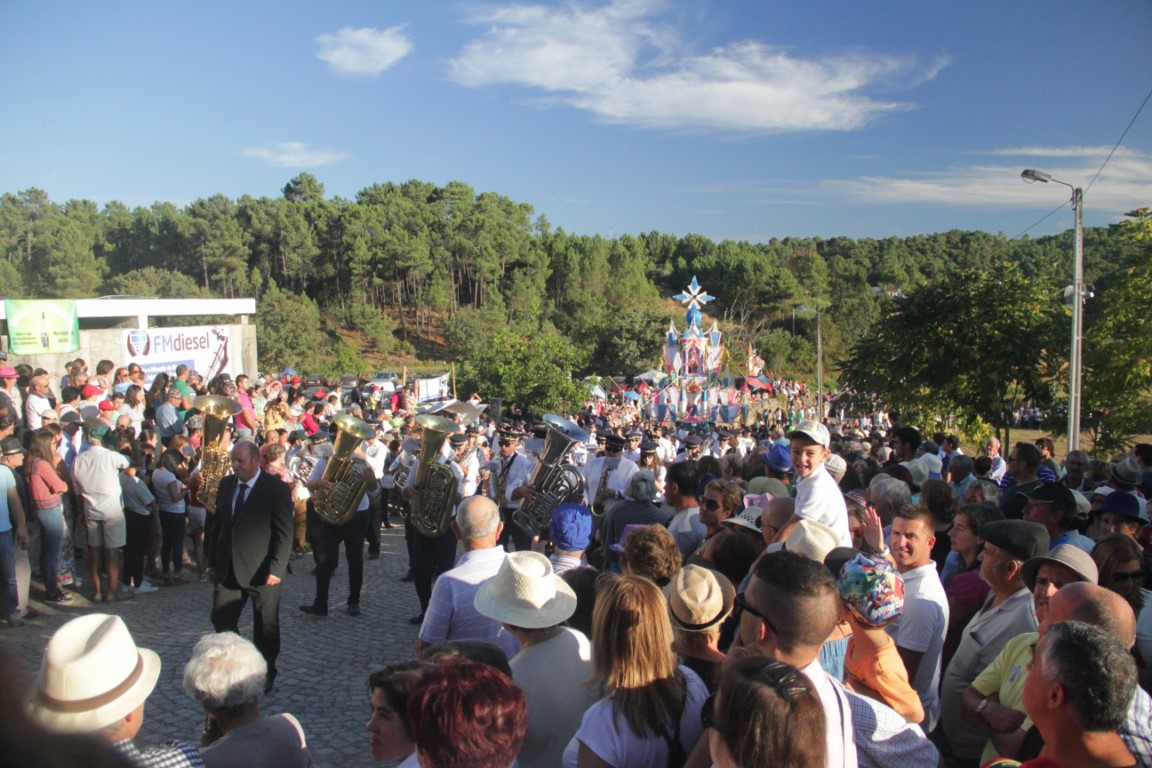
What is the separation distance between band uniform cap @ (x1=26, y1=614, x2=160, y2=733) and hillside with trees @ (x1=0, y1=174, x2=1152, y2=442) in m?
18.2

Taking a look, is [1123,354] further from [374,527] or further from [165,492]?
[165,492]

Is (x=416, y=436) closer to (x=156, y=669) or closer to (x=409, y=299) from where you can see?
(x=156, y=669)

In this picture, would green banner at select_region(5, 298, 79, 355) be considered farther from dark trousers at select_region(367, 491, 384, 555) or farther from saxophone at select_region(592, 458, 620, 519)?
saxophone at select_region(592, 458, 620, 519)

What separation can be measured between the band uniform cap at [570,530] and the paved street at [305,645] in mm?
1797

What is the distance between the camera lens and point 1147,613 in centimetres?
362

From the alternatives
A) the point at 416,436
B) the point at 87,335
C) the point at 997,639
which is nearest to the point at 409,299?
the point at 87,335

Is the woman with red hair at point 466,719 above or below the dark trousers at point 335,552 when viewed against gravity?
above

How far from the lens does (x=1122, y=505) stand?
537cm

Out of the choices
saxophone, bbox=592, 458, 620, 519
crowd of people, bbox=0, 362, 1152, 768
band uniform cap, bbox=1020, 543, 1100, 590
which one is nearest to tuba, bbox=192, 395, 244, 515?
crowd of people, bbox=0, 362, 1152, 768

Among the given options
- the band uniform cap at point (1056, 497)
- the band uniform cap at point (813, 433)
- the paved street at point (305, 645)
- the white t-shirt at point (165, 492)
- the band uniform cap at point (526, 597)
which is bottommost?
the paved street at point (305, 645)

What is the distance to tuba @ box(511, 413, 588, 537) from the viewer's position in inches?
265

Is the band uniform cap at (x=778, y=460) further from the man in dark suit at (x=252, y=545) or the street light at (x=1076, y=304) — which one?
the street light at (x=1076, y=304)

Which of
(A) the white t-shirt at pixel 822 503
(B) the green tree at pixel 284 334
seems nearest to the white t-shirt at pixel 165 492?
(A) the white t-shirt at pixel 822 503

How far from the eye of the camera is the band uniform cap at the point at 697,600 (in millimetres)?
3104
